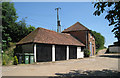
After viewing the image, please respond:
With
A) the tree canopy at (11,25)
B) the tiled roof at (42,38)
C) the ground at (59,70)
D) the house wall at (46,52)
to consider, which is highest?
the tree canopy at (11,25)

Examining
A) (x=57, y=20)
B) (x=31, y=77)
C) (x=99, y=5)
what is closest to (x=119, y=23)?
(x=99, y=5)

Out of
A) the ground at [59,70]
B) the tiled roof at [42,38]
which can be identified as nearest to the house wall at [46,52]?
the tiled roof at [42,38]

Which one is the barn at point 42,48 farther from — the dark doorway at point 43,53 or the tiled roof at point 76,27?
the tiled roof at point 76,27

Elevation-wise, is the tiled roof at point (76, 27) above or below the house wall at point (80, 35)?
above

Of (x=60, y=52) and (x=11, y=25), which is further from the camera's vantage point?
(x=11, y=25)

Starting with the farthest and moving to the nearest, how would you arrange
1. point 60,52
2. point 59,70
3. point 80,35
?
point 80,35 → point 60,52 → point 59,70

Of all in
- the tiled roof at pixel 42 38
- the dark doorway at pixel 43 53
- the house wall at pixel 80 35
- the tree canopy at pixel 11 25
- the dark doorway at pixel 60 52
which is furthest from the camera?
the house wall at pixel 80 35

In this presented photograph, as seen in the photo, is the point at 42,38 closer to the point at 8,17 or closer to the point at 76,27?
the point at 8,17

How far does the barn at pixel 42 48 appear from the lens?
1372 cm

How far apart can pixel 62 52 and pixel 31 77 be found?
46.7 ft

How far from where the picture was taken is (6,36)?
21.1 metres

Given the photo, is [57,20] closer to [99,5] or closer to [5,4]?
[5,4]

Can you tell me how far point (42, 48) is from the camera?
1819cm

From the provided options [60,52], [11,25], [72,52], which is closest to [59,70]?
[60,52]
